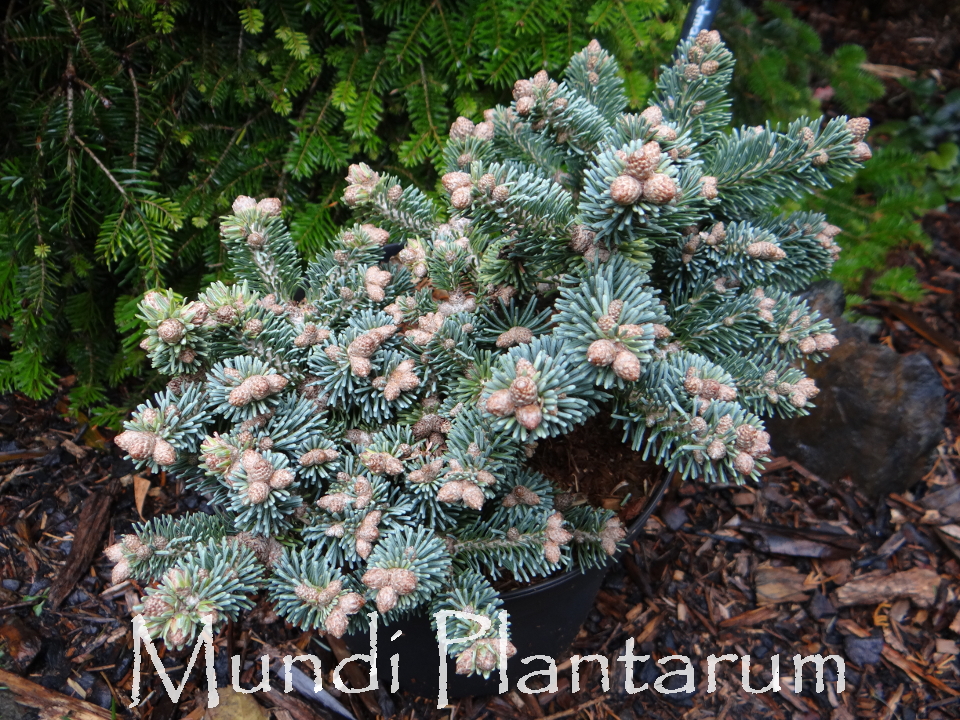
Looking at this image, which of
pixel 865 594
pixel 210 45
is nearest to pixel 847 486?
pixel 865 594

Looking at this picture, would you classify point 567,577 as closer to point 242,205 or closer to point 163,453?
point 163,453

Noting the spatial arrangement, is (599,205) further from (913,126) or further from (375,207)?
(913,126)

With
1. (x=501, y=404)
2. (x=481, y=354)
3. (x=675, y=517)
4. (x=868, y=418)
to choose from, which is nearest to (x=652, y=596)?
(x=675, y=517)

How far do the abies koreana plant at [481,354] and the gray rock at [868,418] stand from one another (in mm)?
1032

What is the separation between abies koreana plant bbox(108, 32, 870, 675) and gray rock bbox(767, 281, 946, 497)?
40.6 inches

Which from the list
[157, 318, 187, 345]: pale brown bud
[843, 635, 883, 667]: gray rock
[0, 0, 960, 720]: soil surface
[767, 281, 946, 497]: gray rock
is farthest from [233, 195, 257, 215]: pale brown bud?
[843, 635, 883, 667]: gray rock

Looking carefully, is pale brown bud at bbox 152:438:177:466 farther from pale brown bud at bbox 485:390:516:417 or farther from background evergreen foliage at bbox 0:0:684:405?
background evergreen foliage at bbox 0:0:684:405

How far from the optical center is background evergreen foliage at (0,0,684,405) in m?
1.79

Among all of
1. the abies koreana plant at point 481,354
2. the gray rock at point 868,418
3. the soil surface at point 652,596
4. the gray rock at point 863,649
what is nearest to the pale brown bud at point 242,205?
the abies koreana plant at point 481,354

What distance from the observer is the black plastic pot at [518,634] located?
1.34 m

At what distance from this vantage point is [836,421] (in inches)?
89.3

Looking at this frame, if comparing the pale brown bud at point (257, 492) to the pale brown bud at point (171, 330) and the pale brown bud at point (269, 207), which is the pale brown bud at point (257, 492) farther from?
the pale brown bud at point (269, 207)

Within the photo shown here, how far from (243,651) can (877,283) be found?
2.63 m

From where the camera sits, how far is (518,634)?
1.50 metres
